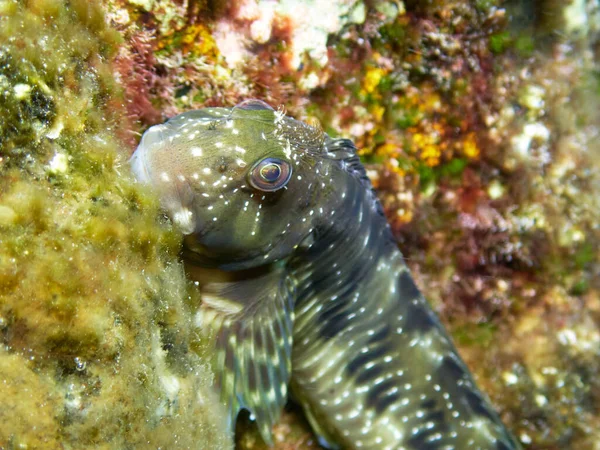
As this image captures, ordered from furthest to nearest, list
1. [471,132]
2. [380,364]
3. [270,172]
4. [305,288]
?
[471,132], [380,364], [305,288], [270,172]

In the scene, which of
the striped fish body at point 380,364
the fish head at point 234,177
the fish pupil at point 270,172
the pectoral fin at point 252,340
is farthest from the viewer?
the striped fish body at point 380,364

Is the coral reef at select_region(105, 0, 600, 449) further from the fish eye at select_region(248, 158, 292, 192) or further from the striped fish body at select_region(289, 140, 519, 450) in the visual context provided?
the fish eye at select_region(248, 158, 292, 192)

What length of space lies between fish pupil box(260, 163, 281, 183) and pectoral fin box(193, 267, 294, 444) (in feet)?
2.40

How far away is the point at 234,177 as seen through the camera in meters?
2.60

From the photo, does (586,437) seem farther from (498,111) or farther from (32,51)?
(32,51)

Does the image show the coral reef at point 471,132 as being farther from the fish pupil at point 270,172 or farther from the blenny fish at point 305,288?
the fish pupil at point 270,172

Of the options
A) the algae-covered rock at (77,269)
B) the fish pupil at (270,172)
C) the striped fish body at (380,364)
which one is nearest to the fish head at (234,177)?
the fish pupil at (270,172)

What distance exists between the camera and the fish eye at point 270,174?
2592 mm

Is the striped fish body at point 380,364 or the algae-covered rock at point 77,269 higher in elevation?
the algae-covered rock at point 77,269

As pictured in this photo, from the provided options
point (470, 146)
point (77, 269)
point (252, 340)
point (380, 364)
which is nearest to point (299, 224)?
point (252, 340)

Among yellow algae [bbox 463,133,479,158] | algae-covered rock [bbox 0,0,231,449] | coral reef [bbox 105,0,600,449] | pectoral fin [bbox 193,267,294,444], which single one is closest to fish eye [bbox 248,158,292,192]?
algae-covered rock [bbox 0,0,231,449]

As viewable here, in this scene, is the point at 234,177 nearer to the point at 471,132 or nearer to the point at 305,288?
the point at 305,288

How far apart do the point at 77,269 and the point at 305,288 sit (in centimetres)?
183

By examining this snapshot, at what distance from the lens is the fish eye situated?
2592 millimetres
